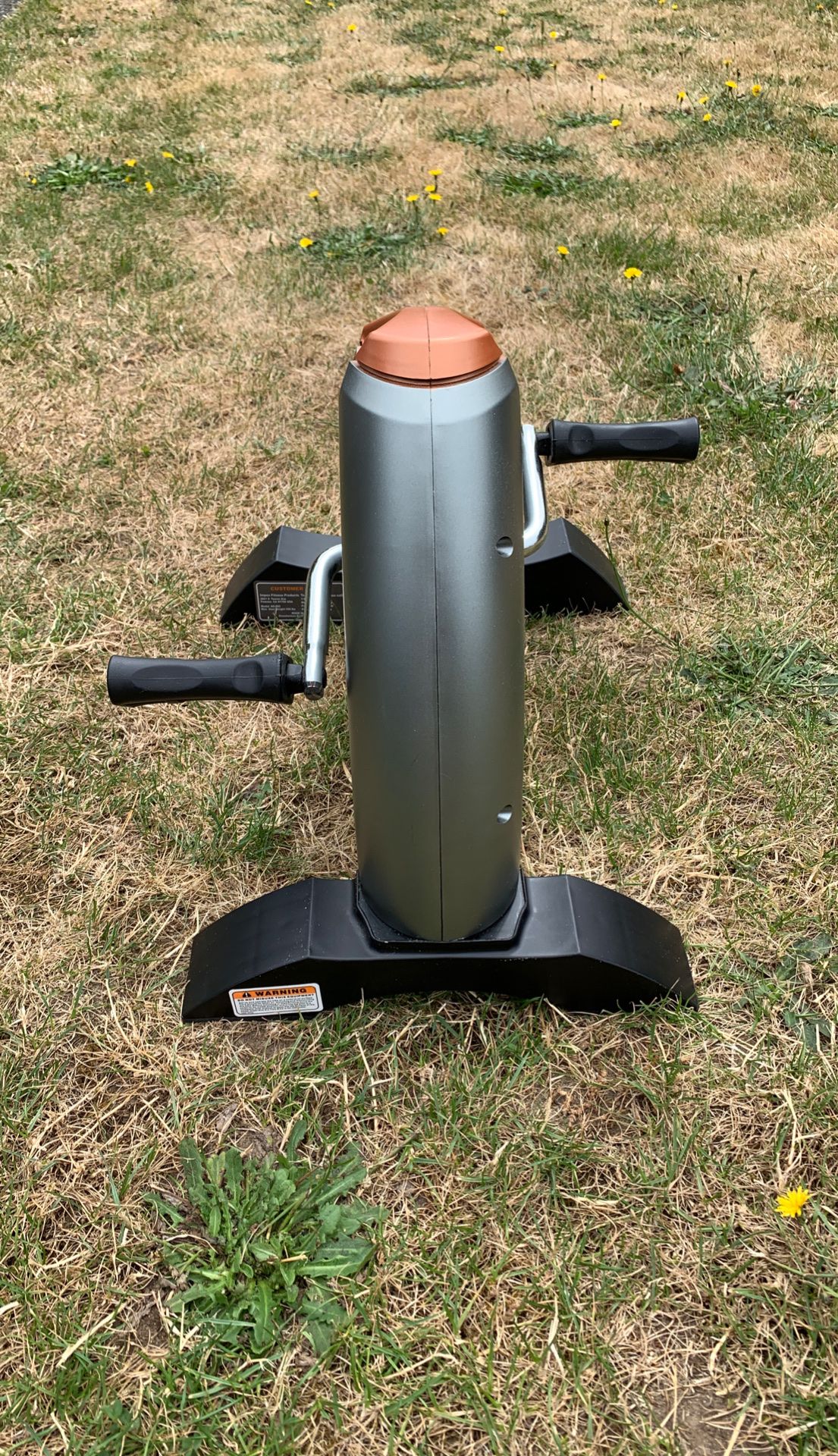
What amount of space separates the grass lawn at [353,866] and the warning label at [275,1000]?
0.15 ft

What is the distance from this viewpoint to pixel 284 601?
2086 millimetres

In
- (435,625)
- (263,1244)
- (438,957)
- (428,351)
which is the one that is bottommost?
(263,1244)

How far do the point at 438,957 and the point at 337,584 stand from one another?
2.96 ft

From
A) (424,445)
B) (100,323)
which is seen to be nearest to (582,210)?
(100,323)

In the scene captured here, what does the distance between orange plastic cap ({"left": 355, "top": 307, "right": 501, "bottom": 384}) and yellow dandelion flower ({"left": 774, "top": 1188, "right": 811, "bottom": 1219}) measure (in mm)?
1034

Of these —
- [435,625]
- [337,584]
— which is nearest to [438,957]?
[435,625]

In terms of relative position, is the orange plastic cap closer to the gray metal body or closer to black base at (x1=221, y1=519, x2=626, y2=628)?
the gray metal body

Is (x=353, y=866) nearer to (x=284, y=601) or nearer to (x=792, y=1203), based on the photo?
(x=284, y=601)

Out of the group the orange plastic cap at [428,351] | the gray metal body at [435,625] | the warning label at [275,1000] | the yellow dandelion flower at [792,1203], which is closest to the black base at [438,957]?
the warning label at [275,1000]

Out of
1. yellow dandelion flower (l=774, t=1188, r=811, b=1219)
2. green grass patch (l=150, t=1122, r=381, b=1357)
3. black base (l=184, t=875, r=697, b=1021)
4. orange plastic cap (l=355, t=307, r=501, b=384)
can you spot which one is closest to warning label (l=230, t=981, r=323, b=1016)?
black base (l=184, t=875, r=697, b=1021)

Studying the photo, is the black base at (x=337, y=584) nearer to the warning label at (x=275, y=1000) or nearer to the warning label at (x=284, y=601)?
the warning label at (x=284, y=601)

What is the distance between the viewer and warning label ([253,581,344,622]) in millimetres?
2043

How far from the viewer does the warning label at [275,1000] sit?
4.54 feet

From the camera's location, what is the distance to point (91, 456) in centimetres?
265
